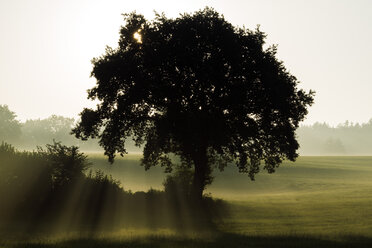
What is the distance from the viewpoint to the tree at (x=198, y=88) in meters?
30.3

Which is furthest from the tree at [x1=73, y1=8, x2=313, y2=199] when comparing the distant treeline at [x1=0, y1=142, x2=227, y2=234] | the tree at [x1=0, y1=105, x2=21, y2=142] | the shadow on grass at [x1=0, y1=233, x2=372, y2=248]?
the tree at [x1=0, y1=105, x2=21, y2=142]

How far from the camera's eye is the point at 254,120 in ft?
105

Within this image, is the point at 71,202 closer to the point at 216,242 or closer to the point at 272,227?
the point at 272,227

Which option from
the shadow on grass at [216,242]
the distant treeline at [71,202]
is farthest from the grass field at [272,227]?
the distant treeline at [71,202]

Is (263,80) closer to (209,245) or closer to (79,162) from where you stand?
(209,245)

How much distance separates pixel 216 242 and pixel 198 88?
14.0 metres

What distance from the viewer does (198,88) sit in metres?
31.2

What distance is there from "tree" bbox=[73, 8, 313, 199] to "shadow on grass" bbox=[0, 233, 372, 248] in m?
9.94

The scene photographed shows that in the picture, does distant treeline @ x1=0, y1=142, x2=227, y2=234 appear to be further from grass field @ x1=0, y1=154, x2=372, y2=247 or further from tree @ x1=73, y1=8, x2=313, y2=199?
tree @ x1=73, y1=8, x2=313, y2=199

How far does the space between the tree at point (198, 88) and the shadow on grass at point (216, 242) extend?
9.94 m

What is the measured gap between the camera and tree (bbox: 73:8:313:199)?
30.3 metres

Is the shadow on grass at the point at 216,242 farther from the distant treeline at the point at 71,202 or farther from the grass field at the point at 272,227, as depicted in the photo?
the distant treeline at the point at 71,202

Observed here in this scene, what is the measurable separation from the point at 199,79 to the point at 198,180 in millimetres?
9808

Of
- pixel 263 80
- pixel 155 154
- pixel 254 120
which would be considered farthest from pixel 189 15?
pixel 155 154
